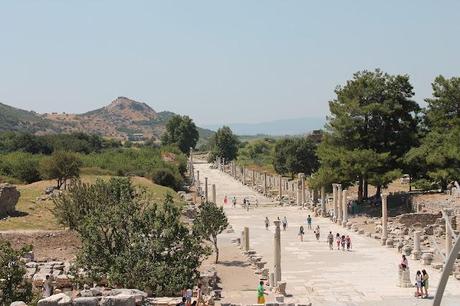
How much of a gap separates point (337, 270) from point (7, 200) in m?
22.4

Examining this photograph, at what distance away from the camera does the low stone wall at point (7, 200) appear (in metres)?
40.4

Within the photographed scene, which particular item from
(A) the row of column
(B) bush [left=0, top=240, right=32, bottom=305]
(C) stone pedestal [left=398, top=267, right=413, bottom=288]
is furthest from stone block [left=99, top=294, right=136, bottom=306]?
(A) the row of column

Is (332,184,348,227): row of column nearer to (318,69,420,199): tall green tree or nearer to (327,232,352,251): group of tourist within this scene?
(318,69,420,199): tall green tree

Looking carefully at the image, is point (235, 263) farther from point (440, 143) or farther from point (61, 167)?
point (61, 167)

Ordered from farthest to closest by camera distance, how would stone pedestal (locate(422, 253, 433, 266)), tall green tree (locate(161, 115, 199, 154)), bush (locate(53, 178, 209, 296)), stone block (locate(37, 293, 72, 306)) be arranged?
tall green tree (locate(161, 115, 199, 154)) → stone pedestal (locate(422, 253, 433, 266)) → bush (locate(53, 178, 209, 296)) → stone block (locate(37, 293, 72, 306))

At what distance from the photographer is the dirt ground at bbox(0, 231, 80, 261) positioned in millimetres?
33094

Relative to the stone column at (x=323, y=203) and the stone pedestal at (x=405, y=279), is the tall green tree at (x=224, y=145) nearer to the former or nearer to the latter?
the stone column at (x=323, y=203)

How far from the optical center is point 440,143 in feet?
161

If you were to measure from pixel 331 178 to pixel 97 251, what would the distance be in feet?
105

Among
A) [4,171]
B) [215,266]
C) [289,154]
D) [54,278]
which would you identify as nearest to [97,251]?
[54,278]

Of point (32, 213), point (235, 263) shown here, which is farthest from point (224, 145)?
point (235, 263)

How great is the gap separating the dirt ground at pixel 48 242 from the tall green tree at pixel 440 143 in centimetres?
2738

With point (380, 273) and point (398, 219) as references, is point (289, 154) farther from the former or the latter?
point (380, 273)

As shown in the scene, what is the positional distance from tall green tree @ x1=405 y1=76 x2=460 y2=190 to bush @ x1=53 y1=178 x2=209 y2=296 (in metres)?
29.0
